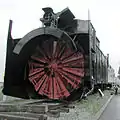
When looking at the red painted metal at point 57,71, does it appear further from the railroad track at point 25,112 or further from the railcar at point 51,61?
the railroad track at point 25,112

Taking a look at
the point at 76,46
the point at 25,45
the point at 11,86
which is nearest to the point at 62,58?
the point at 76,46

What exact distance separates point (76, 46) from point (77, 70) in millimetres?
969

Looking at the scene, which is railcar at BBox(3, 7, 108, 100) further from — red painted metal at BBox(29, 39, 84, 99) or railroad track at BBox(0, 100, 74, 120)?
railroad track at BBox(0, 100, 74, 120)

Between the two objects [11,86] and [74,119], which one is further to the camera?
[11,86]

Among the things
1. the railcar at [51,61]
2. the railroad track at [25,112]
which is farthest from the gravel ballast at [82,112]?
the railcar at [51,61]

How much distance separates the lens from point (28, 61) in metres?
11.0

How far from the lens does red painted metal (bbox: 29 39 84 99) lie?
33.3ft

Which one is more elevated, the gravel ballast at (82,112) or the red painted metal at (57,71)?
the red painted metal at (57,71)

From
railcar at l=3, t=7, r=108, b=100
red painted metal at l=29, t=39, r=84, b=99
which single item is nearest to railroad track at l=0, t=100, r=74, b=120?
red painted metal at l=29, t=39, r=84, b=99

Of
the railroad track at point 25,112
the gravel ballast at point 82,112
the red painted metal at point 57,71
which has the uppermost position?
the red painted metal at point 57,71

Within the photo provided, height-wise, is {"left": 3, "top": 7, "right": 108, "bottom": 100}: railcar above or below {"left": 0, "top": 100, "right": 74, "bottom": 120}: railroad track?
above

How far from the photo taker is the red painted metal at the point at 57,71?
10.2 metres

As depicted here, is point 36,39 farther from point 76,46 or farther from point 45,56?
point 76,46

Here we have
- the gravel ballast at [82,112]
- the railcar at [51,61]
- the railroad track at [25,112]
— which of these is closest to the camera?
the railroad track at [25,112]
